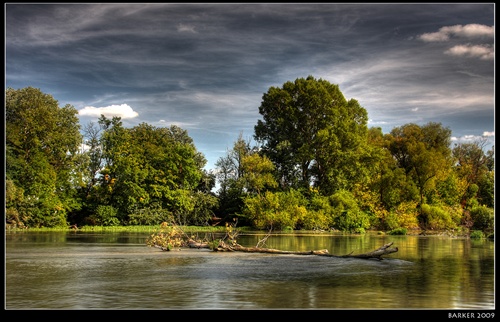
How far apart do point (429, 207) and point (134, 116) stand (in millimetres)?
35092

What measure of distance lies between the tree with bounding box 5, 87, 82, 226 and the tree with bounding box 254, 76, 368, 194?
2170 centimetres

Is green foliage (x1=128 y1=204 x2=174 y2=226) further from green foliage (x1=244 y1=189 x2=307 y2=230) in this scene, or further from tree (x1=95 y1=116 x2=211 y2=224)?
green foliage (x1=244 y1=189 x2=307 y2=230)

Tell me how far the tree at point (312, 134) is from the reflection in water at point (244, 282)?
121 ft

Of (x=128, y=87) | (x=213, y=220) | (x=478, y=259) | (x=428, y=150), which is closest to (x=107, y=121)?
(x=213, y=220)

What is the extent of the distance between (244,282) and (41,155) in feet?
149

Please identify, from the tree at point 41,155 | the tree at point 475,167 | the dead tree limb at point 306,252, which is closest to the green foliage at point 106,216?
the tree at point 41,155

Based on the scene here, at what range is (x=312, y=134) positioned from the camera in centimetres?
6241

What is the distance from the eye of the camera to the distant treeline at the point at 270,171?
5744cm

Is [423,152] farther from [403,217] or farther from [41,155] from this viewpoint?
[41,155]

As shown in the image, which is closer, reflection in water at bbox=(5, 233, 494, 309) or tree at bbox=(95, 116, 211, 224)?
reflection in water at bbox=(5, 233, 494, 309)

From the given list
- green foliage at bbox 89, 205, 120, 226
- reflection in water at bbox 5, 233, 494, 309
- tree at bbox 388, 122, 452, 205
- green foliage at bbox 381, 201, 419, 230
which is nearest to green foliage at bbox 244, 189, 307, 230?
green foliage at bbox 381, 201, 419, 230

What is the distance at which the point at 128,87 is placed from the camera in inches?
1566

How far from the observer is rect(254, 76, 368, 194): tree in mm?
59688

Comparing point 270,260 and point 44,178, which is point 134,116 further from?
point 270,260
